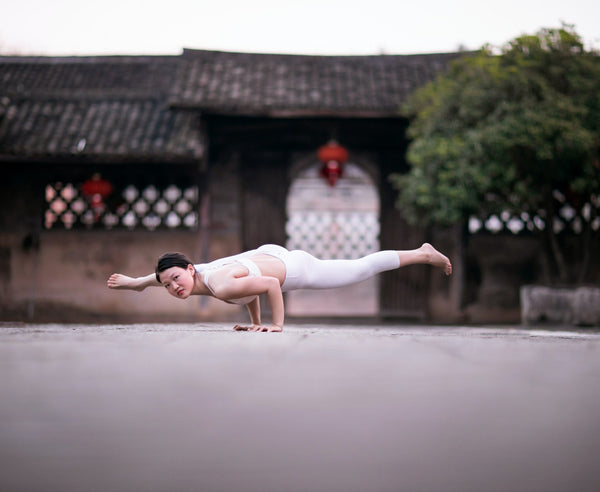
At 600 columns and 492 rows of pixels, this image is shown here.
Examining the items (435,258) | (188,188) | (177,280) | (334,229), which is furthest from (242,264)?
(334,229)

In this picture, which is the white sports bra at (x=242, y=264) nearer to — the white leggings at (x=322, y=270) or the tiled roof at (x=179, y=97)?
the white leggings at (x=322, y=270)

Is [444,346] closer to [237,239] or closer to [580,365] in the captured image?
[580,365]

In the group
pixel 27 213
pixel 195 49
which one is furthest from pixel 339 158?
pixel 27 213

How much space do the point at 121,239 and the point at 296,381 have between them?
7684 mm

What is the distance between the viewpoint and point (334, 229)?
11.2 m

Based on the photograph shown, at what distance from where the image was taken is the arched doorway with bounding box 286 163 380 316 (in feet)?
30.3

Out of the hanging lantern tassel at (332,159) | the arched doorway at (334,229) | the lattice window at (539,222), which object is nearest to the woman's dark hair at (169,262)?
the hanging lantern tassel at (332,159)

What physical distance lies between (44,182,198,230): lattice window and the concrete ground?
7.26m

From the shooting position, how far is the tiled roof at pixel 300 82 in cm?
795

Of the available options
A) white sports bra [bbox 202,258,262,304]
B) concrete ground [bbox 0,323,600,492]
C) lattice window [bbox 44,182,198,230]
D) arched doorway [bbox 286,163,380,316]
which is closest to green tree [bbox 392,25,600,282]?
arched doorway [bbox 286,163,380,316]

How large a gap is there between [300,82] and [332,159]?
1.24 m

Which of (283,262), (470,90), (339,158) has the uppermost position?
(470,90)

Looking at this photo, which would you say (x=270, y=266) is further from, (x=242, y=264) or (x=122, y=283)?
(x=122, y=283)

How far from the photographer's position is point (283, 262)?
3346mm
